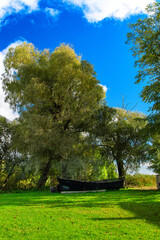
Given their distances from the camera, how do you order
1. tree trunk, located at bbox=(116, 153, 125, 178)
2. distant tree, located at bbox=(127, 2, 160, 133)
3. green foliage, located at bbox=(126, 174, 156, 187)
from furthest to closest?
green foliage, located at bbox=(126, 174, 156, 187) → tree trunk, located at bbox=(116, 153, 125, 178) → distant tree, located at bbox=(127, 2, 160, 133)

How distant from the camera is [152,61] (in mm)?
15117

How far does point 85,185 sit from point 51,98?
10.0 meters

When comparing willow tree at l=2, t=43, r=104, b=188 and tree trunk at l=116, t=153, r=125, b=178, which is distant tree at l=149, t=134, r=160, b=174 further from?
willow tree at l=2, t=43, r=104, b=188

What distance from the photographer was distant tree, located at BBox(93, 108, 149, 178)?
21.0 m

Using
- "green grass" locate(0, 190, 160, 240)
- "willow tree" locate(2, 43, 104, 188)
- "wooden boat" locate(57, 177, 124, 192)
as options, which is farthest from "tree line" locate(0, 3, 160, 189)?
"green grass" locate(0, 190, 160, 240)

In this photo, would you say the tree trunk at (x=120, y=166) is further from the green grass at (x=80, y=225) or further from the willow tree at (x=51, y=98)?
the green grass at (x=80, y=225)

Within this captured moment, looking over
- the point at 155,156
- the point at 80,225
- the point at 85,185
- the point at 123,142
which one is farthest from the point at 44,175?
the point at 80,225

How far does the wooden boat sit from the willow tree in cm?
320

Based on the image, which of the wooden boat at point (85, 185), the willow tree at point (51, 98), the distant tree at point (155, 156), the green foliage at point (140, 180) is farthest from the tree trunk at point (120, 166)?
the willow tree at point (51, 98)

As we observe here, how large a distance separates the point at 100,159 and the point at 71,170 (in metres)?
3.70

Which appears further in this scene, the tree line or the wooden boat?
the tree line

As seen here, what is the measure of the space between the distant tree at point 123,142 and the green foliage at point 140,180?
3011 mm

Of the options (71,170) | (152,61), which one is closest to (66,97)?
(71,170)

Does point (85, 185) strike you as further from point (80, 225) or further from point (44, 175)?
point (80, 225)
